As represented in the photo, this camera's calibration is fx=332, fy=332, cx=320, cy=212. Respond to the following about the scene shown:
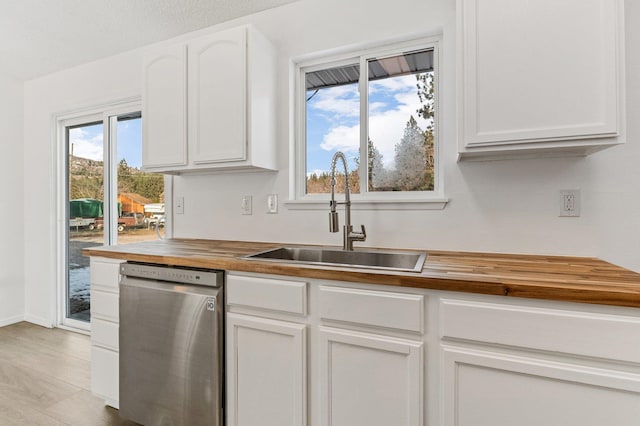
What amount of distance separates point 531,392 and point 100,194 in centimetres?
350

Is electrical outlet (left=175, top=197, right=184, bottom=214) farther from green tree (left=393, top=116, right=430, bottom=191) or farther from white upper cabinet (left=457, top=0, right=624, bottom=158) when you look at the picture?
white upper cabinet (left=457, top=0, right=624, bottom=158)

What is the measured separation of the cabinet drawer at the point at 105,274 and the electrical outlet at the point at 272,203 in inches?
36.3

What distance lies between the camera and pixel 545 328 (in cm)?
103

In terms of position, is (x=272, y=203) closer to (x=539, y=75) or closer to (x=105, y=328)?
(x=105, y=328)

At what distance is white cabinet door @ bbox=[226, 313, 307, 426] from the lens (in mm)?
1371

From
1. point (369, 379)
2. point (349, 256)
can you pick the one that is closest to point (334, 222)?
point (349, 256)

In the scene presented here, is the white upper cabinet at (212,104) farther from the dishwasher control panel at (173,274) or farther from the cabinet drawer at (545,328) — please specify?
the cabinet drawer at (545,328)

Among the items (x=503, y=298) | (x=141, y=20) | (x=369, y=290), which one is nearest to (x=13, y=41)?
(x=141, y=20)

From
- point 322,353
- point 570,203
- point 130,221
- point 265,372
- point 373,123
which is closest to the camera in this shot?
point 322,353

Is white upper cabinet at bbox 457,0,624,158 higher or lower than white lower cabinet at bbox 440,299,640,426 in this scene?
higher

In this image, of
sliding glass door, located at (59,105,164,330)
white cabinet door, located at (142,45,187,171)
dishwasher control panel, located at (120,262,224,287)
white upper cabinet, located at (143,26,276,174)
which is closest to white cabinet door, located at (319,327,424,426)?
dishwasher control panel, located at (120,262,224,287)

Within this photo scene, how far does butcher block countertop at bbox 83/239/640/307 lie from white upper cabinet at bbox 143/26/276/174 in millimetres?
642

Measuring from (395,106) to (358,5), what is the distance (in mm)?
645

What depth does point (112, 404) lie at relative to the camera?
6.38 ft
